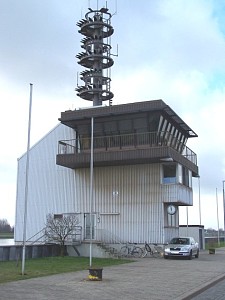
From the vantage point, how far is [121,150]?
32406mm

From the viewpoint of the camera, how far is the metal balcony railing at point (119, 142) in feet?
108

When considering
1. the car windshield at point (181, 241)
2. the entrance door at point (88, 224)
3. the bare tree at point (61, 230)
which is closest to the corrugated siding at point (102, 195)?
the entrance door at point (88, 224)

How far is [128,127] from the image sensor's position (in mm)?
33719

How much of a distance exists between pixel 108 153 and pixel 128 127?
2692 millimetres

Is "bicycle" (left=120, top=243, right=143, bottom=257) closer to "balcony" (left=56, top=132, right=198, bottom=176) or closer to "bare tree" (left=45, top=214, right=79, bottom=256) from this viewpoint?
"bare tree" (left=45, top=214, right=79, bottom=256)

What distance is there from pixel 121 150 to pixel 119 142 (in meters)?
1.56

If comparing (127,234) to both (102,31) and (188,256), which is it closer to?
(188,256)

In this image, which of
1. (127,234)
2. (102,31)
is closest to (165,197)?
(127,234)

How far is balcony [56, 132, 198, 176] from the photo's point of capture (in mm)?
31522

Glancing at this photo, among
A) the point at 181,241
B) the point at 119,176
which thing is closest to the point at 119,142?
the point at 119,176

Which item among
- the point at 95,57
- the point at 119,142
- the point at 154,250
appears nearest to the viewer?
the point at 154,250

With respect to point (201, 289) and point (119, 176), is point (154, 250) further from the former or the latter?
point (201, 289)

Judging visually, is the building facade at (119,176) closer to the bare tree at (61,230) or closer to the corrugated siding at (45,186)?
the corrugated siding at (45,186)

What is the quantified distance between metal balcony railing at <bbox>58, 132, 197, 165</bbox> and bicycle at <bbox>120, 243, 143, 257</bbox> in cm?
702
